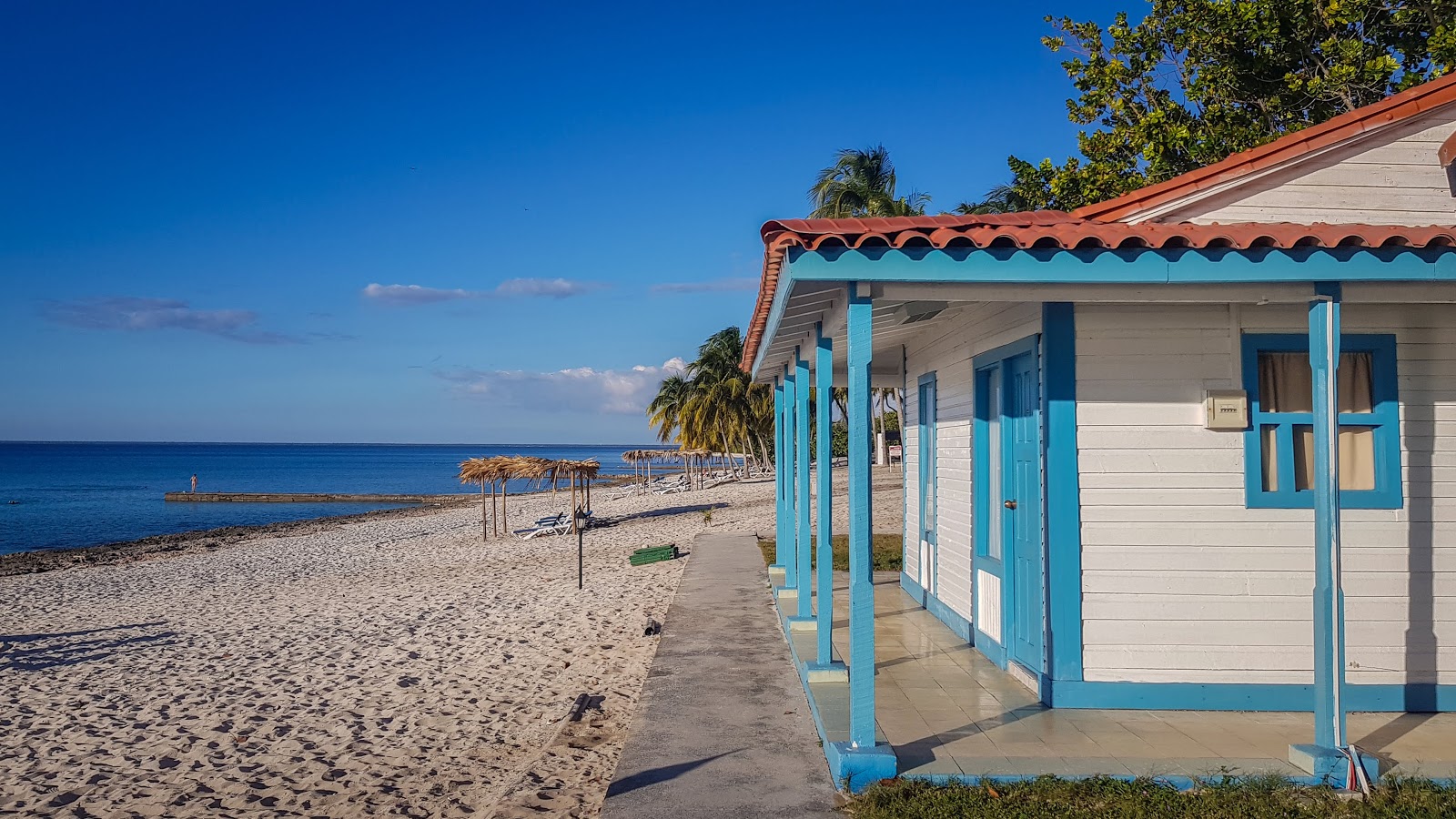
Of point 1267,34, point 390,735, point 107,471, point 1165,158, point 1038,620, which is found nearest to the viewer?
point 1038,620

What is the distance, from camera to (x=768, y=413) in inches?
1934

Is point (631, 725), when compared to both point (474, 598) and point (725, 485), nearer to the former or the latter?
point (474, 598)

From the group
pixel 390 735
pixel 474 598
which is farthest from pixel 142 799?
pixel 474 598

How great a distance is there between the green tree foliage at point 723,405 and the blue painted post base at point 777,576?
1264 inches

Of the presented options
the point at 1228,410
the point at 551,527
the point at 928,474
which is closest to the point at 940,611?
the point at 928,474

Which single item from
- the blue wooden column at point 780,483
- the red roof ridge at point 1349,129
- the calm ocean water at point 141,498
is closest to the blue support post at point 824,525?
the red roof ridge at point 1349,129

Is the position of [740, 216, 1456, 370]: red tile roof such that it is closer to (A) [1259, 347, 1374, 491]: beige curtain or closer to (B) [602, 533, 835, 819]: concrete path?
(A) [1259, 347, 1374, 491]: beige curtain

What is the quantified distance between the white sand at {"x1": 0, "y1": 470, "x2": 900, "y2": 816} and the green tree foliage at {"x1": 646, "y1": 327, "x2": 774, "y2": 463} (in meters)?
29.1

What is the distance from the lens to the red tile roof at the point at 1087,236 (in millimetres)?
4762

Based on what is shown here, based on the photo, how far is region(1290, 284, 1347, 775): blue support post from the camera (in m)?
4.79

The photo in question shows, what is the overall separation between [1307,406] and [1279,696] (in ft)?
5.66

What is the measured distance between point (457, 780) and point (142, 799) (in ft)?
5.94

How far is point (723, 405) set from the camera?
47.4 metres

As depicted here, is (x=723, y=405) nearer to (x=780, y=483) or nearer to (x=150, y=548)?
(x=150, y=548)
